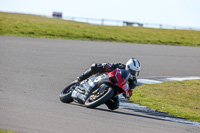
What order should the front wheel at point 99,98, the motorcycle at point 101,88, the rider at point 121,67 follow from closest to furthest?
the front wheel at point 99,98 → the motorcycle at point 101,88 → the rider at point 121,67

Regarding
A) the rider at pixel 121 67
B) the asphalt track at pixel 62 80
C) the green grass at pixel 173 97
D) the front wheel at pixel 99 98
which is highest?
the rider at pixel 121 67

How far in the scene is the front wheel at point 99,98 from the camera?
812 cm

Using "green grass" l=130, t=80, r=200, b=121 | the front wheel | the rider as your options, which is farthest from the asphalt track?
"green grass" l=130, t=80, r=200, b=121

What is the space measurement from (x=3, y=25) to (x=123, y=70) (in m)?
22.4

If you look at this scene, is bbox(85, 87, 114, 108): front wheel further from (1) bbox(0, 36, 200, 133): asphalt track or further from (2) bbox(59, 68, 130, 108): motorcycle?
(1) bbox(0, 36, 200, 133): asphalt track

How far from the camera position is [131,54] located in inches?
861

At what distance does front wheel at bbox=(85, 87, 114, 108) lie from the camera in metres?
8.12

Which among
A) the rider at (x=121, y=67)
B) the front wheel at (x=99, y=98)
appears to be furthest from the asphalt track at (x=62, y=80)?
the rider at (x=121, y=67)

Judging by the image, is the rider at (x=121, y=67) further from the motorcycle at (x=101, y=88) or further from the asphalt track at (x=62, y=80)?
the asphalt track at (x=62, y=80)

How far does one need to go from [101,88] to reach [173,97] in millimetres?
4328

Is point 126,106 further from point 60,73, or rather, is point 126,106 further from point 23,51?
point 23,51

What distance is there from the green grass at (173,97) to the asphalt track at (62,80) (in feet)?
3.93

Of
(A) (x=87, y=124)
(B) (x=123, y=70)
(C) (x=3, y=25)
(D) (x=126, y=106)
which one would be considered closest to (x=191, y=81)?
(D) (x=126, y=106)

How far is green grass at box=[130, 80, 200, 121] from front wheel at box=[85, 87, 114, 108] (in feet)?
7.18
